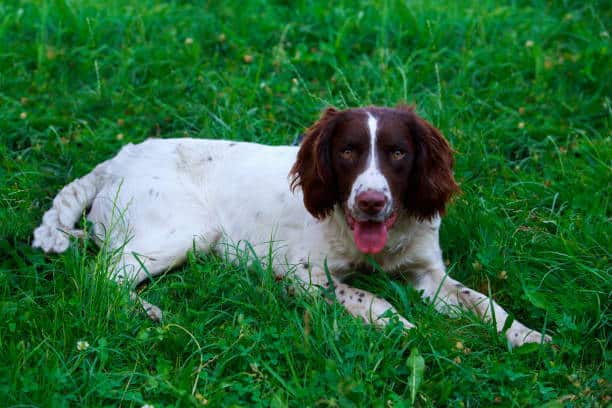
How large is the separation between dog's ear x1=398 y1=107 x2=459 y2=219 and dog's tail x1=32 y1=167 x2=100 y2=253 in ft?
5.42

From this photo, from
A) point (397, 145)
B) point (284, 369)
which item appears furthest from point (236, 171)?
point (284, 369)

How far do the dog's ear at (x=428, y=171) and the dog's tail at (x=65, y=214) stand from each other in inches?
65.1

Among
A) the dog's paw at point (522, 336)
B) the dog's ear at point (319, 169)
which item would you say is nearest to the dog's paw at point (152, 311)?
the dog's ear at point (319, 169)

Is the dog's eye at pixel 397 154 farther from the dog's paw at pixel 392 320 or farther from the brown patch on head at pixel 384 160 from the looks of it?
the dog's paw at pixel 392 320

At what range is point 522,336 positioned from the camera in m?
3.25

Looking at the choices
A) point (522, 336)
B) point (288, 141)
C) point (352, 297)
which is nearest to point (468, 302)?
point (522, 336)

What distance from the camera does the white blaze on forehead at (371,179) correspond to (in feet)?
10.5

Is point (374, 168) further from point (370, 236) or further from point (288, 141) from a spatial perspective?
point (288, 141)

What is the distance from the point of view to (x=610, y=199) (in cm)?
409

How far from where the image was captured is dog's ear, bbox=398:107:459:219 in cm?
345

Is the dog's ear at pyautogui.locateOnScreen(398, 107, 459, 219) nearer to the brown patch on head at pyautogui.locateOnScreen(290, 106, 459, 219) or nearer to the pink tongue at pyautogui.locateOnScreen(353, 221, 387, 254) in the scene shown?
the brown patch on head at pyautogui.locateOnScreen(290, 106, 459, 219)

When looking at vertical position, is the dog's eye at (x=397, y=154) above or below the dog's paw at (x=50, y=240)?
above

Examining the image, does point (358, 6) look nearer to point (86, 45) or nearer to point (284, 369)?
point (86, 45)

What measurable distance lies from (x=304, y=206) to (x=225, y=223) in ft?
1.56
